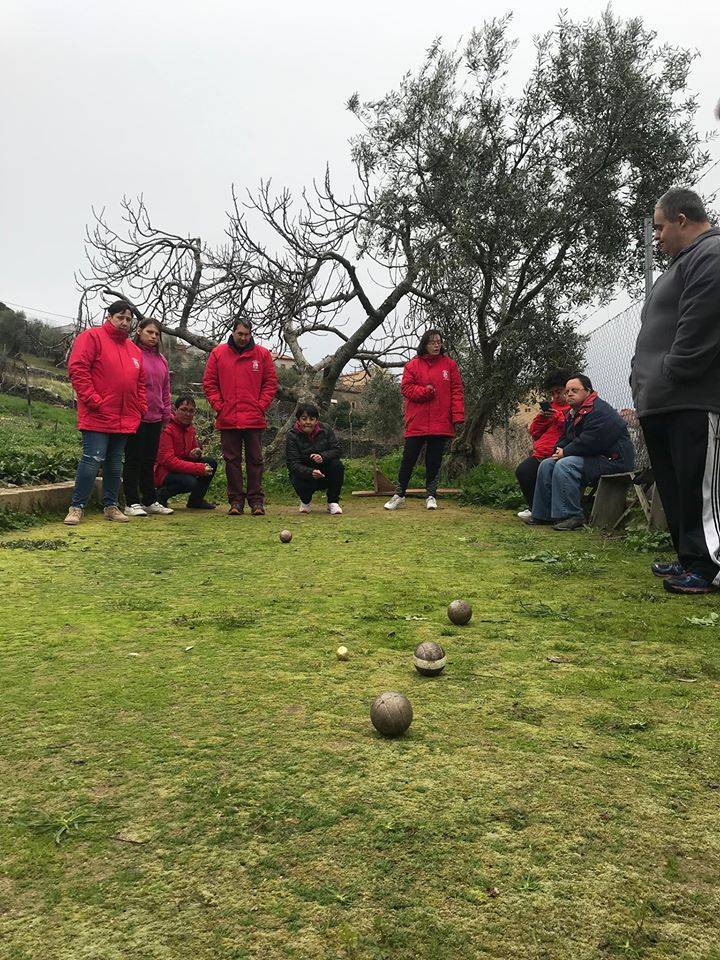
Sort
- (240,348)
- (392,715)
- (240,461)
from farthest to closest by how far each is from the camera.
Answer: (240,461)
(240,348)
(392,715)

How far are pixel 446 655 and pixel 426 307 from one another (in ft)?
29.8

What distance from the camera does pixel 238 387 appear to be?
7875mm

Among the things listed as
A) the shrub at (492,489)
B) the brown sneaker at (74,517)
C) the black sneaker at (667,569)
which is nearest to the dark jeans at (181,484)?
the brown sneaker at (74,517)

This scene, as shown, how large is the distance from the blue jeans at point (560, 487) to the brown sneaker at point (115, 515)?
13.0ft

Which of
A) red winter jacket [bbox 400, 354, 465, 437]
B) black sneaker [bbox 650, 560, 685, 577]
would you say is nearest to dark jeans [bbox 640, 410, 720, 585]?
black sneaker [bbox 650, 560, 685, 577]

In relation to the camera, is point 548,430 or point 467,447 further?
point 467,447

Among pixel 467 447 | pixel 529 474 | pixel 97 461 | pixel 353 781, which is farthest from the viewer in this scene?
pixel 467 447

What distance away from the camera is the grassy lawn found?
1368 millimetres

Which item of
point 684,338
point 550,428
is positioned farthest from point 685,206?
point 550,428

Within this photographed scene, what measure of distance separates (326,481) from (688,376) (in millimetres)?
4891

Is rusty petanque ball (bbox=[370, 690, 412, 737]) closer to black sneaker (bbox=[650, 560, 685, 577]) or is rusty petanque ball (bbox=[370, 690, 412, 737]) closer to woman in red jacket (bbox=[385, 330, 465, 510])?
black sneaker (bbox=[650, 560, 685, 577])

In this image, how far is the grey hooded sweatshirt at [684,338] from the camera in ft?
13.0

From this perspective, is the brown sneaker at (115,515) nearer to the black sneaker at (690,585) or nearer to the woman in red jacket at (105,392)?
the woman in red jacket at (105,392)

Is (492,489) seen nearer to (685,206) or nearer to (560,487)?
(560,487)
